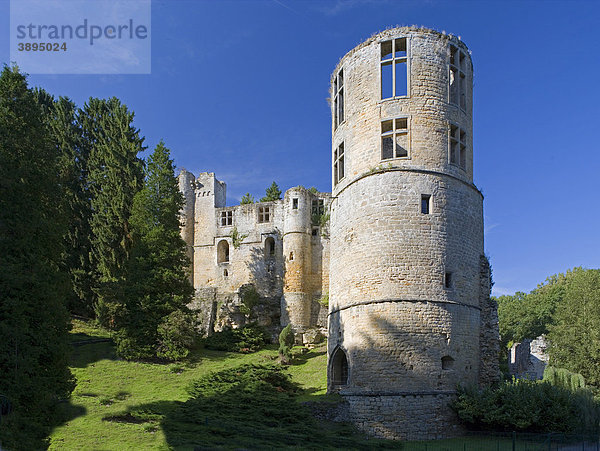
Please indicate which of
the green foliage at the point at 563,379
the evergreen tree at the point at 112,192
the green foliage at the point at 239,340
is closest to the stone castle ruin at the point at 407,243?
the green foliage at the point at 563,379

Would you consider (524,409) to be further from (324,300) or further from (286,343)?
(324,300)

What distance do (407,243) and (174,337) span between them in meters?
14.2

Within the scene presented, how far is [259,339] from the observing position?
117 ft

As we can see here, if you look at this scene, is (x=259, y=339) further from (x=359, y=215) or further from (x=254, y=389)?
(x=359, y=215)

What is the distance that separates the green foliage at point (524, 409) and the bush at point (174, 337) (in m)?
14.9

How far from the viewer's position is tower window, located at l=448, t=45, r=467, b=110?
74.2ft

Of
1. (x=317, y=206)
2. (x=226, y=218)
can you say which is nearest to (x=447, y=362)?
(x=317, y=206)

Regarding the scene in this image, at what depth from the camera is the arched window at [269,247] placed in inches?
1718

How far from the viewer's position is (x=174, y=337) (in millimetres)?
28422

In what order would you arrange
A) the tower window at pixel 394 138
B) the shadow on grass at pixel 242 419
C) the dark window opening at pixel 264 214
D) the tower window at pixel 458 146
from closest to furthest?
the shadow on grass at pixel 242 419 → the tower window at pixel 394 138 → the tower window at pixel 458 146 → the dark window opening at pixel 264 214

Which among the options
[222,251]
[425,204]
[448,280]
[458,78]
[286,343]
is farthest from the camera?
[222,251]

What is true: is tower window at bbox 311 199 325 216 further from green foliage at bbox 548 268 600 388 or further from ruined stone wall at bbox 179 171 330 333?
green foliage at bbox 548 268 600 388

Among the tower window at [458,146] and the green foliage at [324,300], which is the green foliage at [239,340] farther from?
the tower window at [458,146]

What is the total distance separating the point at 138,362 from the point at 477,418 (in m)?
16.7
